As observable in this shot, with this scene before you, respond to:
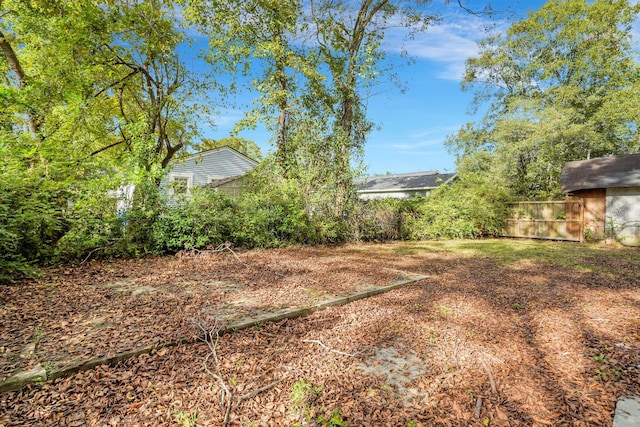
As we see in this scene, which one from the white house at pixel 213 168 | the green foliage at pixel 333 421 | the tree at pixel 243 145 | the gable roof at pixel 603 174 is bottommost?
the green foliage at pixel 333 421

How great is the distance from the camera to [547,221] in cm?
1120

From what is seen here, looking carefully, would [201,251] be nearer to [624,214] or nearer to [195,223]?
[195,223]

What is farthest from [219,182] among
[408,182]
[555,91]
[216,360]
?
[555,91]

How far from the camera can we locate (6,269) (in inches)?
151

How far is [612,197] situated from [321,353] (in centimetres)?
1240

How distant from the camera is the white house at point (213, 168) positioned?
15688mm

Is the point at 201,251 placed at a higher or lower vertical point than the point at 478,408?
higher

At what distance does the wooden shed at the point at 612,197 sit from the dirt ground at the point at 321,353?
25.6 ft

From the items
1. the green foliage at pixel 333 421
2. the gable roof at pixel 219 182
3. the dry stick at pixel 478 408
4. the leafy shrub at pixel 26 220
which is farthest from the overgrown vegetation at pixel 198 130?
the dry stick at pixel 478 408

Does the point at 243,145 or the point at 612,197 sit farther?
the point at 243,145

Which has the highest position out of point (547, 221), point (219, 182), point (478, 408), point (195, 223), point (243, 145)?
point (243, 145)

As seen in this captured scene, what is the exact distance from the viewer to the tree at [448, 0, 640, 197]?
16.4 meters

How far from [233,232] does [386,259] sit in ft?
11.2

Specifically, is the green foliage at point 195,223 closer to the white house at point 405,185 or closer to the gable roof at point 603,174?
the gable roof at point 603,174
